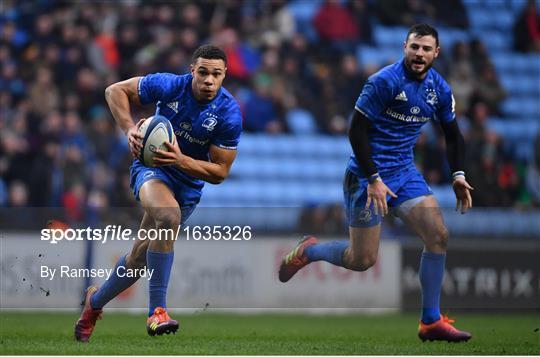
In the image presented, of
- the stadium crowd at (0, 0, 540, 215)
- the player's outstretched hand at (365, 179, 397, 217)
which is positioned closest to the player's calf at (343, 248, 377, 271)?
the player's outstretched hand at (365, 179, 397, 217)

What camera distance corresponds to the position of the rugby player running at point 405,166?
27.0ft

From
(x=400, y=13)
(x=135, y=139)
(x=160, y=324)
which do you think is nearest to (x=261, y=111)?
(x=400, y=13)

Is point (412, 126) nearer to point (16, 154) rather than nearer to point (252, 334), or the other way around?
point (252, 334)

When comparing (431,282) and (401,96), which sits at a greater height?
(401,96)

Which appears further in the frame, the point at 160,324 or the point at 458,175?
the point at 458,175

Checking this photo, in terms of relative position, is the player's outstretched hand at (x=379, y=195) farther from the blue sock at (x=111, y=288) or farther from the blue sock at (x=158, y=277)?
the blue sock at (x=111, y=288)

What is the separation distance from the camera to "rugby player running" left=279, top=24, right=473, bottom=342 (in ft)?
27.0

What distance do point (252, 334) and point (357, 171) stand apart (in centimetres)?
167

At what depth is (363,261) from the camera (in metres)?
8.56

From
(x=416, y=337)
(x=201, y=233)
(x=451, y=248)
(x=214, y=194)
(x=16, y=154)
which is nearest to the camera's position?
(x=416, y=337)

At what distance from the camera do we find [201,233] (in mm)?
11148

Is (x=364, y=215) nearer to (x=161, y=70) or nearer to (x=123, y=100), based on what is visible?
(x=123, y=100)

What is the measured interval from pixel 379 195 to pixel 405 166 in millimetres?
609

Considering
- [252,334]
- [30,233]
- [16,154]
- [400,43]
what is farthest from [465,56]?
[252,334]
